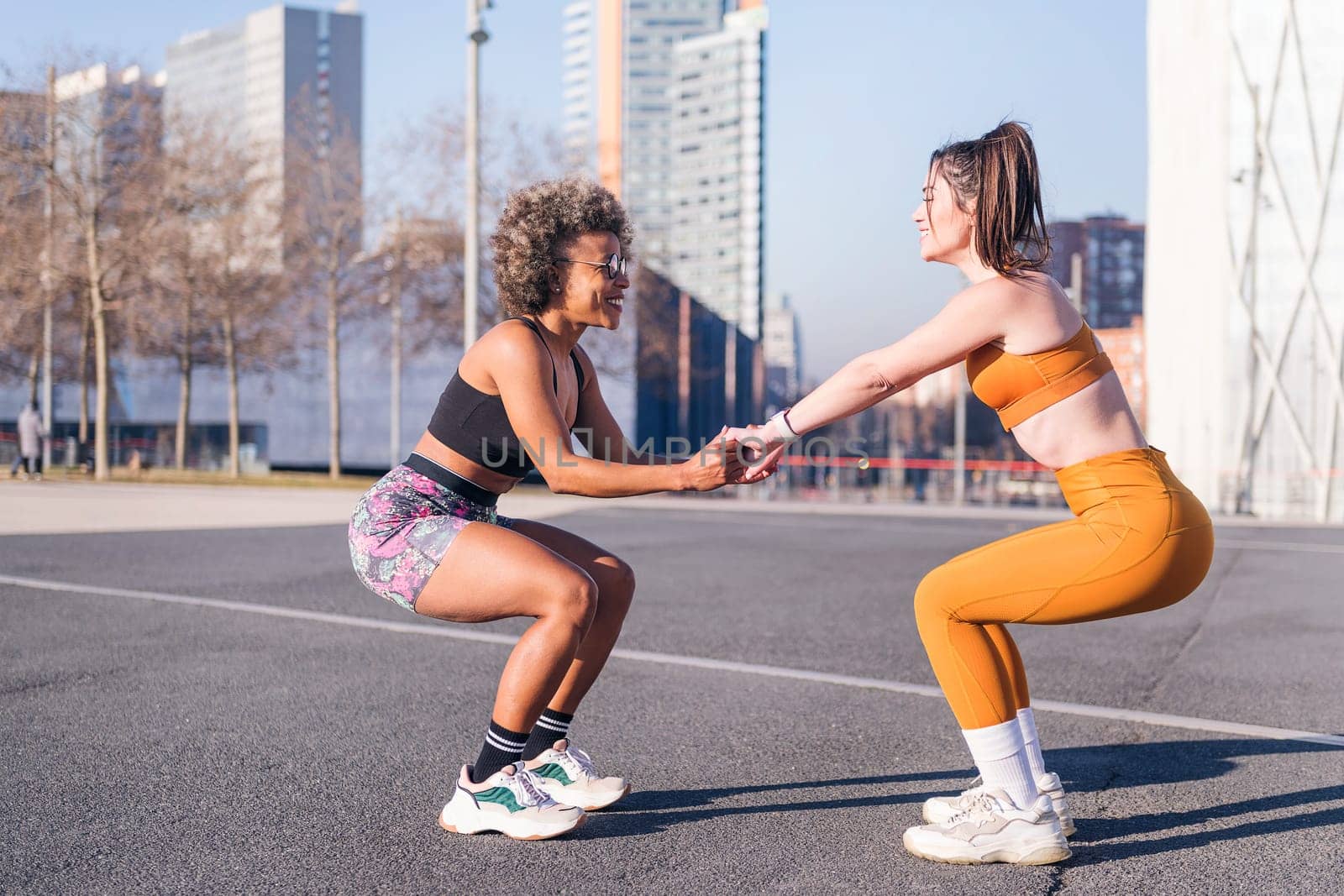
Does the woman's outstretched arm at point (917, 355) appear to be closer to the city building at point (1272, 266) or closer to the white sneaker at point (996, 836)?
the white sneaker at point (996, 836)

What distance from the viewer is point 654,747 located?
4074 mm

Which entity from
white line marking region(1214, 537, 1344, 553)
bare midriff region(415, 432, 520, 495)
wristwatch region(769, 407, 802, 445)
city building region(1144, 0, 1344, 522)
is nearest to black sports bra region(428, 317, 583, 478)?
bare midriff region(415, 432, 520, 495)

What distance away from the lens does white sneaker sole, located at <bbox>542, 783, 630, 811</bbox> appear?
3.34m

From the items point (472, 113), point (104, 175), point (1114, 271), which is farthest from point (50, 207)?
point (1114, 271)

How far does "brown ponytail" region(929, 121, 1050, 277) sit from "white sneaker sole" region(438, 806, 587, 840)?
6.20ft

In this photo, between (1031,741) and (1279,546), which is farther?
(1279,546)

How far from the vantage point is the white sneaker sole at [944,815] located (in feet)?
10.1

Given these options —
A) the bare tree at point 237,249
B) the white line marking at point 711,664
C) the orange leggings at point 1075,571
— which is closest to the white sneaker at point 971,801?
the orange leggings at point 1075,571

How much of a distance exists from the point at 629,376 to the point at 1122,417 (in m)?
33.4

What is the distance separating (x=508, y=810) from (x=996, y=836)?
129 cm

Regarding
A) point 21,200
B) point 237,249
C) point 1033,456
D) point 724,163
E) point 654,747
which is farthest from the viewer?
point 724,163

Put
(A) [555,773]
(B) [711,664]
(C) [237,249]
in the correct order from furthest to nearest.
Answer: (C) [237,249] < (B) [711,664] < (A) [555,773]

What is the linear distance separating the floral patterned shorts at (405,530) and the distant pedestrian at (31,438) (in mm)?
25017

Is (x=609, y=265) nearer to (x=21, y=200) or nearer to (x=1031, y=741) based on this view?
(x=1031, y=741)
